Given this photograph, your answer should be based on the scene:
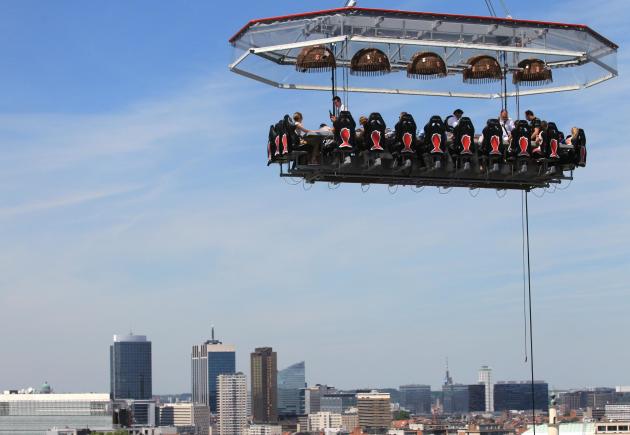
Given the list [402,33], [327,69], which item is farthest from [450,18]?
[327,69]

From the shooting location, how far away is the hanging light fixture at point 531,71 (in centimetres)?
4219

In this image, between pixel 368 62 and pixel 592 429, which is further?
pixel 592 429

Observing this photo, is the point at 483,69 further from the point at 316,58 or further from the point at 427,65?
the point at 316,58

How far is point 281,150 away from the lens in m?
37.0

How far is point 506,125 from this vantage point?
40.0 metres

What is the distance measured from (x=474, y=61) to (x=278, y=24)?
7.23 metres

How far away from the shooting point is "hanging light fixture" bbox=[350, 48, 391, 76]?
39.1 metres

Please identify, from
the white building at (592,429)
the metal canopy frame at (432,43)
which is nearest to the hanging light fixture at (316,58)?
the metal canopy frame at (432,43)

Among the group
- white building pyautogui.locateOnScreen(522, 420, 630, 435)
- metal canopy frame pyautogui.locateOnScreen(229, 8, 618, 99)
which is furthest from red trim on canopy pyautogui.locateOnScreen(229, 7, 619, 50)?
white building pyautogui.locateOnScreen(522, 420, 630, 435)

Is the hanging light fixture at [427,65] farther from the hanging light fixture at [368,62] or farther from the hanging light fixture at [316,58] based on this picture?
the hanging light fixture at [316,58]

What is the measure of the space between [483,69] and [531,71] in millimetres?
1625

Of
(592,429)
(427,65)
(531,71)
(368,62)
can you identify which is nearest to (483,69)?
(531,71)

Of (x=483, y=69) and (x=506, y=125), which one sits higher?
(x=483, y=69)

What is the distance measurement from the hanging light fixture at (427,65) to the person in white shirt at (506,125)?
2.01m
